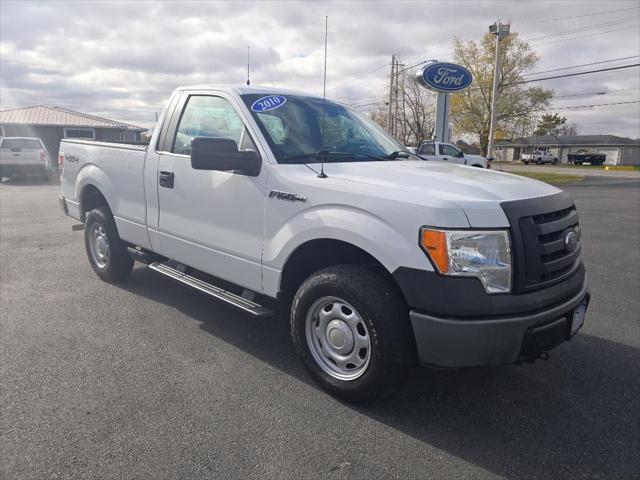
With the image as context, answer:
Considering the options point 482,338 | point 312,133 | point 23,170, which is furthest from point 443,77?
point 482,338

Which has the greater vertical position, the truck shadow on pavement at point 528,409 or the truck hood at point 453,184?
the truck hood at point 453,184

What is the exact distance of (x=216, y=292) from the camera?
388 cm

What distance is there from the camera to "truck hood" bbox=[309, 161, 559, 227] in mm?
2641

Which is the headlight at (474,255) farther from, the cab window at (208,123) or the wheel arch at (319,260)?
the cab window at (208,123)

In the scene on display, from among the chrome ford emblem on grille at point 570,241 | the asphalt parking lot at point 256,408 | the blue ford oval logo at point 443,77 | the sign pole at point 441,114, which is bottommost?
the asphalt parking lot at point 256,408

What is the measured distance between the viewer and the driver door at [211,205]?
357 cm

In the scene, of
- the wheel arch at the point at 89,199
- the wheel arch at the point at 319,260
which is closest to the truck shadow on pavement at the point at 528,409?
the wheel arch at the point at 319,260

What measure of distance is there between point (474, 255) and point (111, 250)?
4.07 metres

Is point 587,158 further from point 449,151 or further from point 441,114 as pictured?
point 441,114

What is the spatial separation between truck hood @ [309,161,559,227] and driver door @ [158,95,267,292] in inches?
23.7

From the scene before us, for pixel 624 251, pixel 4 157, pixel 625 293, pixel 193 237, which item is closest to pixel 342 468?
pixel 193 237

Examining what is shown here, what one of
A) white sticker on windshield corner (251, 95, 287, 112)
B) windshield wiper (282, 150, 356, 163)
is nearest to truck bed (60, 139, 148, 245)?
white sticker on windshield corner (251, 95, 287, 112)

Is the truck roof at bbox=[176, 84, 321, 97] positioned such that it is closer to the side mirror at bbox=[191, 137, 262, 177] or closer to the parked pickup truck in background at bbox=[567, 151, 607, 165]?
the side mirror at bbox=[191, 137, 262, 177]

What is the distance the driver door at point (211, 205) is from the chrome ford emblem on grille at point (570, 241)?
6.40 ft
